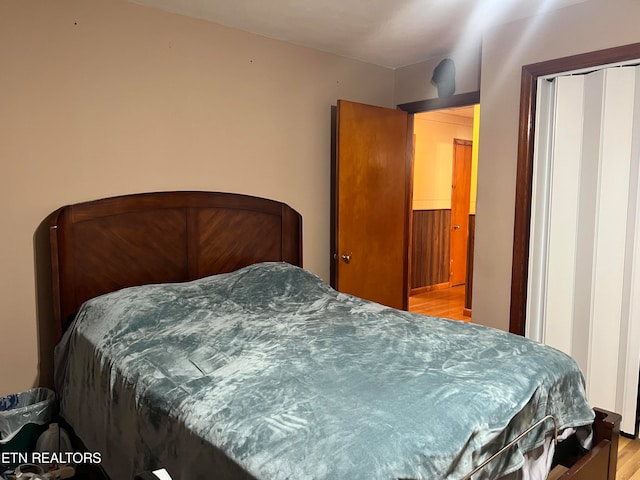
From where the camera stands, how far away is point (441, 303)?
19.0 feet

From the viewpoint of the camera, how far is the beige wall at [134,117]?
2486 mm

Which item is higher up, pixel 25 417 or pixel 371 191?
pixel 371 191

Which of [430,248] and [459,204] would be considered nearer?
[430,248]

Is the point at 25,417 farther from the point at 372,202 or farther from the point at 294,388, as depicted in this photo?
the point at 372,202

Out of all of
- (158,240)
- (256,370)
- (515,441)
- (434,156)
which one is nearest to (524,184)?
(515,441)

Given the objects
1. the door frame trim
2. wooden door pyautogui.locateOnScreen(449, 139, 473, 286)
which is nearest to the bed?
the door frame trim

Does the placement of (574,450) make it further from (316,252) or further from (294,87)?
(294,87)

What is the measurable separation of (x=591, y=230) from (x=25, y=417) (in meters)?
3.20

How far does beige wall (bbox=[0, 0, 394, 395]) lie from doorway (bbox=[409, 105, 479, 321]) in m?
2.67

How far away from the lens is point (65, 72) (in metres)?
2.58

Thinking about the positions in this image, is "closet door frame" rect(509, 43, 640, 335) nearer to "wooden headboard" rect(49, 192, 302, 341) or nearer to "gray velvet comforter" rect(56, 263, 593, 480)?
"gray velvet comforter" rect(56, 263, 593, 480)

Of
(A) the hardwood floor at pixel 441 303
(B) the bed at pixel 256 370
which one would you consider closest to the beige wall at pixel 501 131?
(B) the bed at pixel 256 370

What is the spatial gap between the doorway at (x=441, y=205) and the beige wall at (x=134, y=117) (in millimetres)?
2666

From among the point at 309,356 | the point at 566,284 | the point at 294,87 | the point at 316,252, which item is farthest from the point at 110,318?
the point at 566,284
